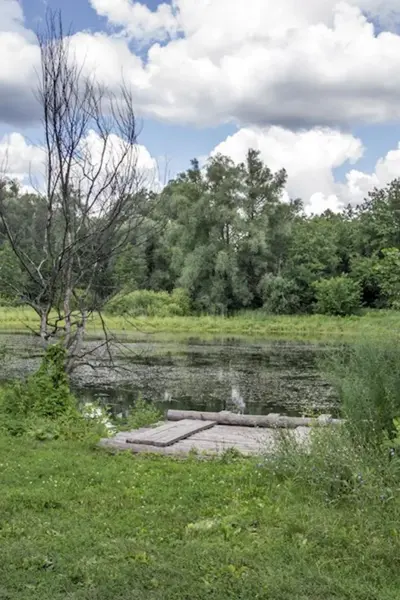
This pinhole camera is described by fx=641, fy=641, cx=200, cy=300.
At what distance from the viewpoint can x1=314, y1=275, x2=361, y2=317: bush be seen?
1433 inches

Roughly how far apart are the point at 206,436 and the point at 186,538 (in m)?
3.64

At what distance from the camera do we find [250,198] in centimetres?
3891

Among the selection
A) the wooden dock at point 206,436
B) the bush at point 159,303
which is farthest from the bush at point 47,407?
the bush at point 159,303

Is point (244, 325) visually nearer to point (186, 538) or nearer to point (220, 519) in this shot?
point (220, 519)

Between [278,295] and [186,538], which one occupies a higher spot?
[278,295]

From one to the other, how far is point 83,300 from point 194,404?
154 inches

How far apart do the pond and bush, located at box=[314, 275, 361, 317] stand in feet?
43.8

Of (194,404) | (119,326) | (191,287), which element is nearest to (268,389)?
(194,404)

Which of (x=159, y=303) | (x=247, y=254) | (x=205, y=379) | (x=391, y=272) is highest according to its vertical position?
Result: (x=247, y=254)

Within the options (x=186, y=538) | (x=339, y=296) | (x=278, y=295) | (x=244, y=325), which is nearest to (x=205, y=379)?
(x=186, y=538)

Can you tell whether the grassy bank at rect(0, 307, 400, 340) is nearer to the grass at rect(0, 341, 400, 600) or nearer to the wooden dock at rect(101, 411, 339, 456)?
the wooden dock at rect(101, 411, 339, 456)

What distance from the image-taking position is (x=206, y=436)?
7.45 m

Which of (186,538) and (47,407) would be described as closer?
(186,538)

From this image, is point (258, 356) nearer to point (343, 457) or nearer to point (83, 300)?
point (83, 300)
